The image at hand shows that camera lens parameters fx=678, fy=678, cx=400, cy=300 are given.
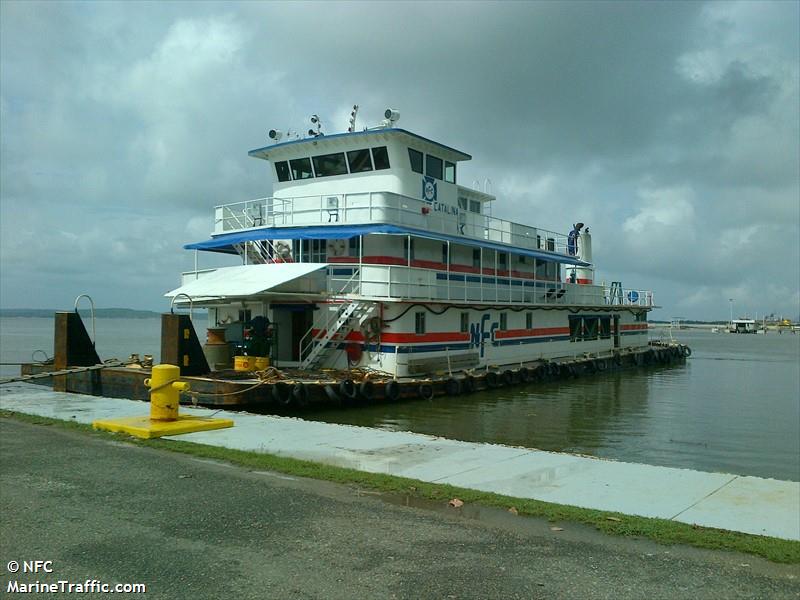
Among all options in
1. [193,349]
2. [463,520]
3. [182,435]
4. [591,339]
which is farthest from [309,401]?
[591,339]

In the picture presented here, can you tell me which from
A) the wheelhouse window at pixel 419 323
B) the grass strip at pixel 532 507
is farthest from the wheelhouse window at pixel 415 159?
the grass strip at pixel 532 507

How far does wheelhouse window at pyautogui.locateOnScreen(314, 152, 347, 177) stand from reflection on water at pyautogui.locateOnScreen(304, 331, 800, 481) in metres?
8.79

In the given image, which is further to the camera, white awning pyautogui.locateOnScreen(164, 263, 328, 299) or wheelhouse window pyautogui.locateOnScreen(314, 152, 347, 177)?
wheelhouse window pyautogui.locateOnScreen(314, 152, 347, 177)

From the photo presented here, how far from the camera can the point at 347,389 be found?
1833 centimetres

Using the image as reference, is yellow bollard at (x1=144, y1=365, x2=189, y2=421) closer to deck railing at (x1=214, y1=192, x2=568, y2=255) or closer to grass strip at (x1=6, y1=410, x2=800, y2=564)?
grass strip at (x1=6, y1=410, x2=800, y2=564)

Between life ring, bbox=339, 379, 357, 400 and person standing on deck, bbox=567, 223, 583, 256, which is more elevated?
person standing on deck, bbox=567, 223, 583, 256

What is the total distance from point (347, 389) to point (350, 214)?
660cm

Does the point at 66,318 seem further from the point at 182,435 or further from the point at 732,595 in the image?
the point at 732,595

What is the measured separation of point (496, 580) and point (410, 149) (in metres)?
19.8

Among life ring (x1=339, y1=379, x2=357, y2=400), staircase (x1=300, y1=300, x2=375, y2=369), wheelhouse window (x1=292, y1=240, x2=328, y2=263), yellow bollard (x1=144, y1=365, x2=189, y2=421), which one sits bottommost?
life ring (x1=339, y1=379, x2=357, y2=400)

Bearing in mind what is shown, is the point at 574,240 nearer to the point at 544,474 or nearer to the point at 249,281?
the point at 249,281

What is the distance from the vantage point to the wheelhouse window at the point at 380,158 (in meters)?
22.9

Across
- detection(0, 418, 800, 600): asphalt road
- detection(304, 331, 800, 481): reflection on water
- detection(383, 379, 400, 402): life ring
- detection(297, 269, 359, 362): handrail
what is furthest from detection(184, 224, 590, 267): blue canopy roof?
detection(0, 418, 800, 600): asphalt road

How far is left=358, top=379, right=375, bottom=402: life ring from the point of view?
61.5 feet
